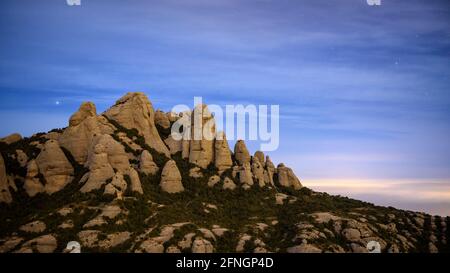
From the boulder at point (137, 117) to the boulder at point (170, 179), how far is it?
13205 millimetres

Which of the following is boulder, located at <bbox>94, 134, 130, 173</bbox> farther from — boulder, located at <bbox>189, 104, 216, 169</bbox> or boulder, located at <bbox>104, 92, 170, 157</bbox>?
boulder, located at <bbox>189, 104, 216, 169</bbox>

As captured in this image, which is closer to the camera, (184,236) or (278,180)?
(184,236)

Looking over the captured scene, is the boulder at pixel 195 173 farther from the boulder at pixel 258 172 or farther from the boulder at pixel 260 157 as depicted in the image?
the boulder at pixel 260 157

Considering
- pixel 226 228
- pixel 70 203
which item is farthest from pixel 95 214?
pixel 226 228

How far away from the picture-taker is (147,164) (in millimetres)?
121750

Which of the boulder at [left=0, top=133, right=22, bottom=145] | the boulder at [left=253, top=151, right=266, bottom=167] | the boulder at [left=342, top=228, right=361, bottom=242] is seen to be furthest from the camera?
the boulder at [left=253, top=151, right=266, bottom=167]

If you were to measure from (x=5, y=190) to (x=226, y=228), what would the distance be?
49881mm

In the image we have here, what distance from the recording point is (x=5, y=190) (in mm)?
105188

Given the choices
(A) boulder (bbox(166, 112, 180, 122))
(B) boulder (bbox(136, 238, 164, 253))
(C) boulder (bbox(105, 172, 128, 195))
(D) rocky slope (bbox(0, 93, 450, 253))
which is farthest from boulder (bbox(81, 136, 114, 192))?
(A) boulder (bbox(166, 112, 180, 122))

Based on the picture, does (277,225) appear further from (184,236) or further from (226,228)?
(184,236)

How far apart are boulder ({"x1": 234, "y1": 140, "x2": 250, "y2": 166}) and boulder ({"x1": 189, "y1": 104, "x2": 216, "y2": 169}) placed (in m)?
8.06

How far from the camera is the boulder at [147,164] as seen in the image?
121 metres

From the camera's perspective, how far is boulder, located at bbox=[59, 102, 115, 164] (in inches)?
4766
